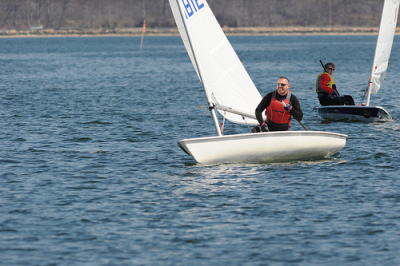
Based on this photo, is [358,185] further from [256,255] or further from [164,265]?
[164,265]

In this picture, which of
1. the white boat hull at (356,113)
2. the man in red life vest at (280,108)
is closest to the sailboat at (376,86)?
the white boat hull at (356,113)

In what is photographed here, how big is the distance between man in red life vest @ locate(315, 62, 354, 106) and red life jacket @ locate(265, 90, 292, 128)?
7.83m

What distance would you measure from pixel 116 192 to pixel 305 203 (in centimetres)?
385

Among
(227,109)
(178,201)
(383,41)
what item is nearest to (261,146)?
(227,109)

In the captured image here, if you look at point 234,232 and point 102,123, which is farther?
point 102,123

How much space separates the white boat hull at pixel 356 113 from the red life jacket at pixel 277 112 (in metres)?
8.55

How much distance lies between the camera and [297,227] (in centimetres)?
1153

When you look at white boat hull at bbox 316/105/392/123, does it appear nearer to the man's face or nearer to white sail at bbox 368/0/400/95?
white sail at bbox 368/0/400/95

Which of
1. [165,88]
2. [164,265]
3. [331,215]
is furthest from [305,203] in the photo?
[165,88]

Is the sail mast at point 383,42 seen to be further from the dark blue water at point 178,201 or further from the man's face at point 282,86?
the man's face at point 282,86

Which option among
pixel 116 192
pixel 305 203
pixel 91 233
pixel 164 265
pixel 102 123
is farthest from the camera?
pixel 102 123

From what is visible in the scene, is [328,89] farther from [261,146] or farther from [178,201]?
[178,201]

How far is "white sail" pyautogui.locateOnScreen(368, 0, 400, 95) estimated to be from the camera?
2506 centimetres

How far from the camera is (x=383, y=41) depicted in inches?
1001
